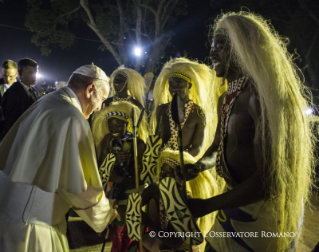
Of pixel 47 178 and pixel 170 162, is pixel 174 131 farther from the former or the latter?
pixel 47 178

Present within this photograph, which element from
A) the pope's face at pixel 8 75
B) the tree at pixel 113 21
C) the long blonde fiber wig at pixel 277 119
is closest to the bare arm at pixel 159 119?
the long blonde fiber wig at pixel 277 119

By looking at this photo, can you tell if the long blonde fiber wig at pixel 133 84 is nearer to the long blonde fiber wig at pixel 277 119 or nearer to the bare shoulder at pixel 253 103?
the long blonde fiber wig at pixel 277 119

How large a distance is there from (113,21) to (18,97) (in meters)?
14.0

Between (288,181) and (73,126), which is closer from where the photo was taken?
(288,181)

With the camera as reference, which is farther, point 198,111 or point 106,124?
point 106,124

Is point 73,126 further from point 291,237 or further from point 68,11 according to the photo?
point 68,11

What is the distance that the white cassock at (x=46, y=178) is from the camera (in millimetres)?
1922

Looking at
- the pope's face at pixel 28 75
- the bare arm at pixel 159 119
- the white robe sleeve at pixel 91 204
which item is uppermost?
the pope's face at pixel 28 75

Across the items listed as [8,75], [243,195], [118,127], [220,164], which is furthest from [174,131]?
[8,75]

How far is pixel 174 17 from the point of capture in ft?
59.7

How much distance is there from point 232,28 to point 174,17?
17.5 m

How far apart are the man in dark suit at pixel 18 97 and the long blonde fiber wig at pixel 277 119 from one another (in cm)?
435

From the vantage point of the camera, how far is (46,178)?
191 cm

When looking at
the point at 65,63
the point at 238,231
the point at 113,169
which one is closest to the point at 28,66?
the point at 113,169
